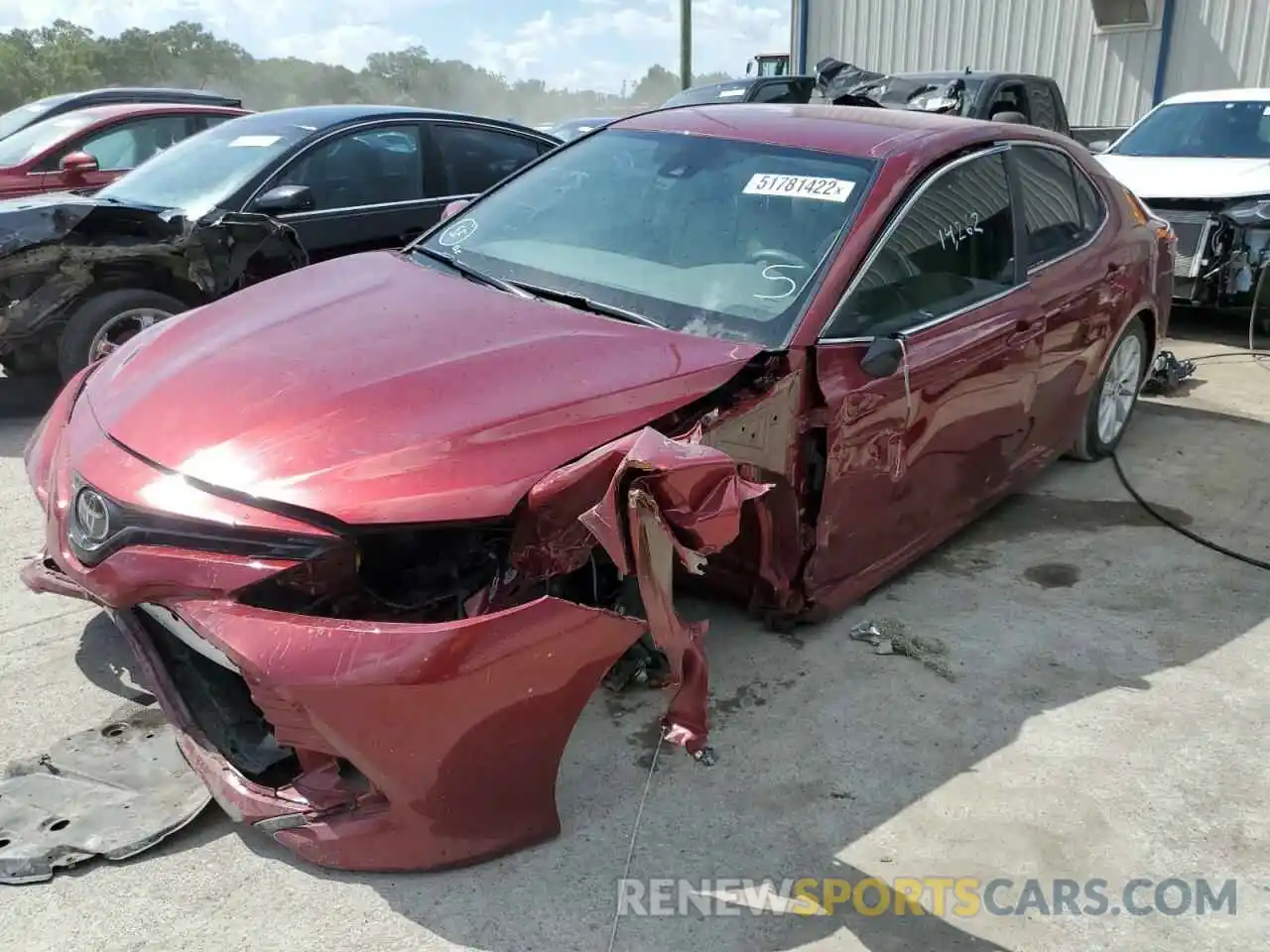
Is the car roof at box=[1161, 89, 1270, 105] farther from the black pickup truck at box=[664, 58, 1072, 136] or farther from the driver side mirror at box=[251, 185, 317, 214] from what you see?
the driver side mirror at box=[251, 185, 317, 214]

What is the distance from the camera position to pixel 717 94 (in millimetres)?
12281

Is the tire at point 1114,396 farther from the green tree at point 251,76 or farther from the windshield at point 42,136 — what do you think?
the green tree at point 251,76

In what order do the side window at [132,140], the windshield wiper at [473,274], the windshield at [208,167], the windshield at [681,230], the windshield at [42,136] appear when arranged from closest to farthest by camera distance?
1. the windshield at [681,230]
2. the windshield wiper at [473,274]
3. the windshield at [208,167]
4. the windshield at [42,136]
5. the side window at [132,140]

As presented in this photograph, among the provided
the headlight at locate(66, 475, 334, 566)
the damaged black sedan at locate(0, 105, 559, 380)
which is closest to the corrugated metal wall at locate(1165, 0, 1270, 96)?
the damaged black sedan at locate(0, 105, 559, 380)

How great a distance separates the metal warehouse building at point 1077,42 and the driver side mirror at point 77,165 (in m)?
13.7

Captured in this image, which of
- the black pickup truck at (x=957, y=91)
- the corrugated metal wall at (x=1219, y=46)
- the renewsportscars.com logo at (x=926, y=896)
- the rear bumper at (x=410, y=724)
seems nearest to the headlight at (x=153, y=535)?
the rear bumper at (x=410, y=724)

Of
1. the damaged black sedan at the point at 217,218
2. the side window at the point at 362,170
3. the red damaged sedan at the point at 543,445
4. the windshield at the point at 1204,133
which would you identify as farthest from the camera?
the windshield at the point at 1204,133

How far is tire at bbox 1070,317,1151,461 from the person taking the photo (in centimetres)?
505

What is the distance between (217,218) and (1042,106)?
7.89 meters

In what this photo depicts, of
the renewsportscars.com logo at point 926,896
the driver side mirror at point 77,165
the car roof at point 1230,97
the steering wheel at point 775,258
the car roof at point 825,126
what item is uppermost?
the car roof at point 825,126

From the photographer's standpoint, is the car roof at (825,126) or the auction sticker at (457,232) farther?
the auction sticker at (457,232)

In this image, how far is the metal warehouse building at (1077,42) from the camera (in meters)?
14.8

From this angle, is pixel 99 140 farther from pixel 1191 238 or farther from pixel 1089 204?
pixel 1191 238

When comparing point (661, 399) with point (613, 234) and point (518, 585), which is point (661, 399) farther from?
point (613, 234)
